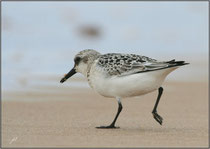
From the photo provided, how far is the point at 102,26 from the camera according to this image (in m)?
22.2

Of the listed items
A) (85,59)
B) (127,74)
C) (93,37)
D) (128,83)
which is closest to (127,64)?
(127,74)

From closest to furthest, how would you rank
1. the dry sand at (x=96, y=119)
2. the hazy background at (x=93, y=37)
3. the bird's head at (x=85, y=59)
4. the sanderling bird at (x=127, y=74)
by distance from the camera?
the dry sand at (x=96, y=119)
the sanderling bird at (x=127, y=74)
the bird's head at (x=85, y=59)
the hazy background at (x=93, y=37)

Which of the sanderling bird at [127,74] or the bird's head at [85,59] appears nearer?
the sanderling bird at [127,74]

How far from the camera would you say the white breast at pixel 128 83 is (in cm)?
729

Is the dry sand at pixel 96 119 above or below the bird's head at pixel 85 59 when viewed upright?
below

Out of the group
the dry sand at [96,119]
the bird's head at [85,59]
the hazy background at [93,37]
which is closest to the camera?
the dry sand at [96,119]

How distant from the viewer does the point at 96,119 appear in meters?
8.45

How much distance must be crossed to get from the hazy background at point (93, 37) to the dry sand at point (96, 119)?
191cm

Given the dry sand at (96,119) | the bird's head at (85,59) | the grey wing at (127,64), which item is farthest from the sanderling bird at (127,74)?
the dry sand at (96,119)

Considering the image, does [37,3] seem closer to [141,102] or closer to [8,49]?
[8,49]

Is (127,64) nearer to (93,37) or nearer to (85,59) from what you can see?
(85,59)

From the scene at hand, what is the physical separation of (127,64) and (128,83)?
240 millimetres

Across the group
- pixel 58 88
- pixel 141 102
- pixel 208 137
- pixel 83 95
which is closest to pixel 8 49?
pixel 58 88

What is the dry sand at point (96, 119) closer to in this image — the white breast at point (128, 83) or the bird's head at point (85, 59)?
the white breast at point (128, 83)
